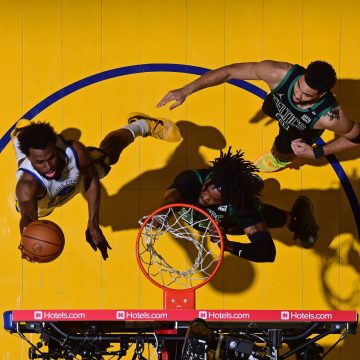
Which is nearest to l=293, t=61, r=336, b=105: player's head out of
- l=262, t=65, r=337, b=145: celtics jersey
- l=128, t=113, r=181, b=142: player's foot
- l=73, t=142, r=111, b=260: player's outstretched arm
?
l=262, t=65, r=337, b=145: celtics jersey

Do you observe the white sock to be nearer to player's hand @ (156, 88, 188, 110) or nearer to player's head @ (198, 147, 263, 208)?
player's hand @ (156, 88, 188, 110)

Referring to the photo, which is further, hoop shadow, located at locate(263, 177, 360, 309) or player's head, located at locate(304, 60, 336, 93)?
hoop shadow, located at locate(263, 177, 360, 309)

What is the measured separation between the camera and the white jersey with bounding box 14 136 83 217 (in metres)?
6.36

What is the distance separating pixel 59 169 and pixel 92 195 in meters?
0.34

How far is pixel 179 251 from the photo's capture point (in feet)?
24.2

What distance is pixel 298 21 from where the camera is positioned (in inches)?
303

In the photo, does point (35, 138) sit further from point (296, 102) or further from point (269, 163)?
point (269, 163)

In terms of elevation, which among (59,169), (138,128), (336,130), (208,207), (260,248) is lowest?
(260,248)

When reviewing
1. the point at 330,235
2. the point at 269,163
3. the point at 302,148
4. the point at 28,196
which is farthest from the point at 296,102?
the point at 28,196

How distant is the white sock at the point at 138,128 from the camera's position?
276 inches

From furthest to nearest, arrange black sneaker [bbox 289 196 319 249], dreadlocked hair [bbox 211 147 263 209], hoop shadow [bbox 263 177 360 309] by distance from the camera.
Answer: hoop shadow [bbox 263 177 360 309] < black sneaker [bbox 289 196 319 249] < dreadlocked hair [bbox 211 147 263 209]

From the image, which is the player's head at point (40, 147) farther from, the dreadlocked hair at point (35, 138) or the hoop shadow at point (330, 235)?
the hoop shadow at point (330, 235)

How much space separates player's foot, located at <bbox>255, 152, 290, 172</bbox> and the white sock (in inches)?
37.4

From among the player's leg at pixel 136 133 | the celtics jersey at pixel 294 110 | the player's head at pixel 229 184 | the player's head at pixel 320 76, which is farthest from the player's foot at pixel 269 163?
the player's head at pixel 320 76
